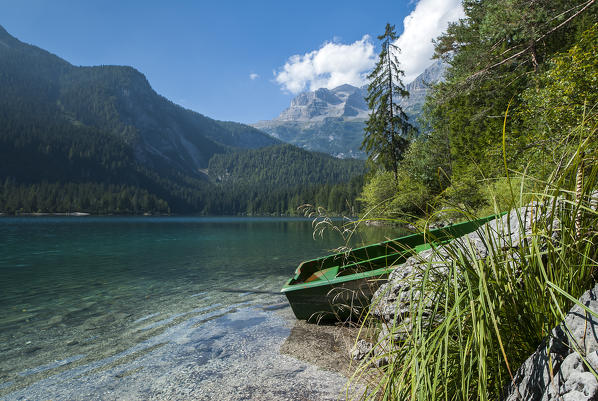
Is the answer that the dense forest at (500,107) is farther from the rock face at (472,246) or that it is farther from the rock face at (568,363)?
the rock face at (568,363)

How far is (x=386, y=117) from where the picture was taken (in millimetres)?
27078

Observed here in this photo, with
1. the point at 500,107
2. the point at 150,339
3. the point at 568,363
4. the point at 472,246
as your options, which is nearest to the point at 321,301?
the point at 150,339

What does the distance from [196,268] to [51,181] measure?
16926 cm

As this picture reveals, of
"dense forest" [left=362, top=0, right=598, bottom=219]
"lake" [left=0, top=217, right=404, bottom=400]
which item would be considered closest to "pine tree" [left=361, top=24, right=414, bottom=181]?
"dense forest" [left=362, top=0, right=598, bottom=219]

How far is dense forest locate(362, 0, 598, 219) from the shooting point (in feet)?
8.48

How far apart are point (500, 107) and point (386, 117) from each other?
9.87m

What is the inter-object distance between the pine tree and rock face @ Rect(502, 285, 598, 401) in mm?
26029

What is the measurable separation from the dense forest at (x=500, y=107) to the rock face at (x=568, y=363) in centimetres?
70

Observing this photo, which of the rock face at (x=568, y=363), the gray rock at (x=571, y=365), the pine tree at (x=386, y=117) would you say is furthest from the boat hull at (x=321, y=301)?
the pine tree at (x=386, y=117)

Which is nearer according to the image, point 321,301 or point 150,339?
point 150,339

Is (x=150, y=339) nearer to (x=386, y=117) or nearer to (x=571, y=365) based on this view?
(x=571, y=365)

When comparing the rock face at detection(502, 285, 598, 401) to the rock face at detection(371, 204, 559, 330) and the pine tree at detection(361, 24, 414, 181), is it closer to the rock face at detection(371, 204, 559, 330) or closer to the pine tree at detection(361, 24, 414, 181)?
the rock face at detection(371, 204, 559, 330)

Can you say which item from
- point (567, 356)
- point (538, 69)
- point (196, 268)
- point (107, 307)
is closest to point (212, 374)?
point (567, 356)

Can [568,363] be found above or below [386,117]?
below
